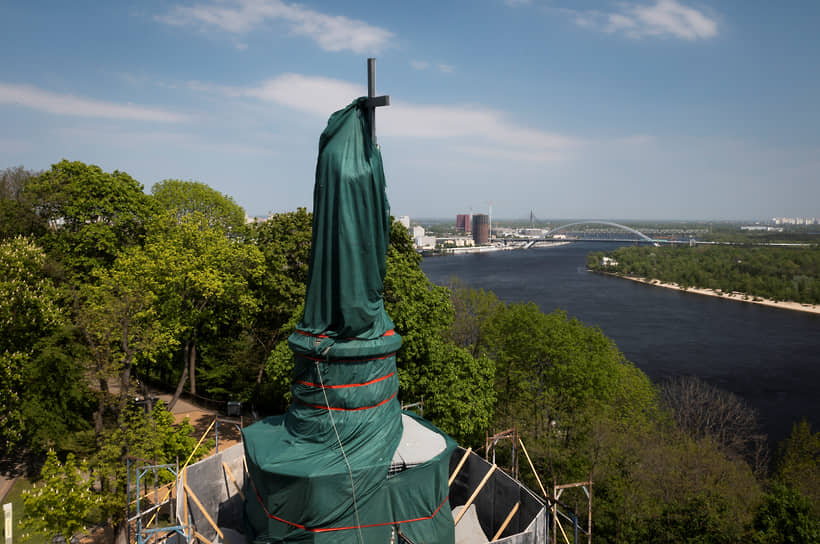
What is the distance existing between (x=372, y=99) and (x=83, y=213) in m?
17.8

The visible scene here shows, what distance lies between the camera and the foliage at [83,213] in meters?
21.1

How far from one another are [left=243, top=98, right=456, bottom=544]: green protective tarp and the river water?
1045 inches

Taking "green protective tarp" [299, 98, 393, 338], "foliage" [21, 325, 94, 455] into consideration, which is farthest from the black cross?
"foliage" [21, 325, 94, 455]

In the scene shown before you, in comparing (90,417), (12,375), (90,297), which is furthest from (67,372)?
(90,417)

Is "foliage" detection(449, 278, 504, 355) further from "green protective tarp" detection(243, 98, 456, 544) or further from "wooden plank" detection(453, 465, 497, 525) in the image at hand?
"green protective tarp" detection(243, 98, 456, 544)

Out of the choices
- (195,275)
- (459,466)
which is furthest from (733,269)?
(195,275)

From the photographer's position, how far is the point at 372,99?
9625 mm

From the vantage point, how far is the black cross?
31.0ft

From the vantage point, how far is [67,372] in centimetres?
1742

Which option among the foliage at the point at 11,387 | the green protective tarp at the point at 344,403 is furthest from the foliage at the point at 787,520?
the foliage at the point at 11,387

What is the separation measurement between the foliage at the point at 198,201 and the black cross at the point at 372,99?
21.3 metres

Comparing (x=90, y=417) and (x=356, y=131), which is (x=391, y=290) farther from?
(x=90, y=417)

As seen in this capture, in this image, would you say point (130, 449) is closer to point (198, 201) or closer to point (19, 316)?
point (19, 316)

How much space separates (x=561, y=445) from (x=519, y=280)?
214 ft
